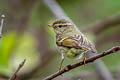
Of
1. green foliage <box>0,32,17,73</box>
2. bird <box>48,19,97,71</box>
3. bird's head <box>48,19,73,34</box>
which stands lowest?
green foliage <box>0,32,17,73</box>

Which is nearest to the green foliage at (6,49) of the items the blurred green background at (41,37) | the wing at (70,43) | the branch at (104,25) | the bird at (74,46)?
the blurred green background at (41,37)

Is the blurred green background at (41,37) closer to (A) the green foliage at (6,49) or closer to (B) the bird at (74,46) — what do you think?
(A) the green foliage at (6,49)

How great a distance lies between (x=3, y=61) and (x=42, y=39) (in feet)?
7.38

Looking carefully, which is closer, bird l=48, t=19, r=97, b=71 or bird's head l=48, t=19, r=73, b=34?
bird l=48, t=19, r=97, b=71

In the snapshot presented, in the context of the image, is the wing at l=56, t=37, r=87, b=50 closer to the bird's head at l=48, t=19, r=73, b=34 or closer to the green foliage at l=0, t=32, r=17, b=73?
the bird's head at l=48, t=19, r=73, b=34

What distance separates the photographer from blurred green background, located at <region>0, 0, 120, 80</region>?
205 inches

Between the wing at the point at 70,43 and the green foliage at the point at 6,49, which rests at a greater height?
Answer: the wing at the point at 70,43

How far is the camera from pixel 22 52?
5340 millimetres

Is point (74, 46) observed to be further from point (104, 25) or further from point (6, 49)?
point (104, 25)

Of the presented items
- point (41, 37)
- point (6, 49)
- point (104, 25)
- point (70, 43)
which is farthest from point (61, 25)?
point (41, 37)

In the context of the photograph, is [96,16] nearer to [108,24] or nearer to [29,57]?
[108,24]

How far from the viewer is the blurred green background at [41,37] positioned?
521 cm

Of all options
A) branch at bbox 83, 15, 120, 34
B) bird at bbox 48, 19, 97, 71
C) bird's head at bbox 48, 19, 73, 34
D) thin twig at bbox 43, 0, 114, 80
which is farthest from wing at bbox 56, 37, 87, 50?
branch at bbox 83, 15, 120, 34

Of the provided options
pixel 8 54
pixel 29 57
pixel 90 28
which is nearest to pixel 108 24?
pixel 90 28
